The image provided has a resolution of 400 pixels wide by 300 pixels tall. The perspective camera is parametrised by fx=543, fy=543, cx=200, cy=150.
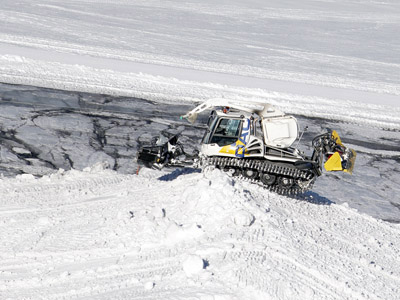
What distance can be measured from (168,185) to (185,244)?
9.19 ft

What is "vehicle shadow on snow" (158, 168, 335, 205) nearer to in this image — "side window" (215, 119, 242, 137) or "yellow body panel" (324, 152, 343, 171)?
"yellow body panel" (324, 152, 343, 171)

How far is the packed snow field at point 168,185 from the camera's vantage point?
768cm

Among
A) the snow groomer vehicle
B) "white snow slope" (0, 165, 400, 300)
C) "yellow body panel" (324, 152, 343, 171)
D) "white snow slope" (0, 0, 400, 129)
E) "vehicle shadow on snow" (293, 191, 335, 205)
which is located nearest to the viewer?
"white snow slope" (0, 165, 400, 300)

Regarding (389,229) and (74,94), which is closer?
(389,229)

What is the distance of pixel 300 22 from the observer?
4503 cm

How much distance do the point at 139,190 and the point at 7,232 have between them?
283 cm

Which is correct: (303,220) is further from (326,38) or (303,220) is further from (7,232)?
(326,38)

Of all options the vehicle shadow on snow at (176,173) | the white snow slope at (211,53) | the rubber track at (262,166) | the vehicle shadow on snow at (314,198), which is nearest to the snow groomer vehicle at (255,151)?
the rubber track at (262,166)

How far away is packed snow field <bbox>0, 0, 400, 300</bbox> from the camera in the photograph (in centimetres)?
768

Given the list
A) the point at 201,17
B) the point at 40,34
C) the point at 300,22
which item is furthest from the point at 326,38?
the point at 40,34

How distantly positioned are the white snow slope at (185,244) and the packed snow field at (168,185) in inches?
1.2

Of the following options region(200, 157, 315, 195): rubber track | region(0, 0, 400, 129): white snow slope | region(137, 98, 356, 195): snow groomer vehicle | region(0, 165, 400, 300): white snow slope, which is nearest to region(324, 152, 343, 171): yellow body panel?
region(137, 98, 356, 195): snow groomer vehicle

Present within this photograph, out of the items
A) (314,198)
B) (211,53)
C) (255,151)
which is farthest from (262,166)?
(211,53)

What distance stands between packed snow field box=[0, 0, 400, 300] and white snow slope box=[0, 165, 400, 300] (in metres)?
0.03
